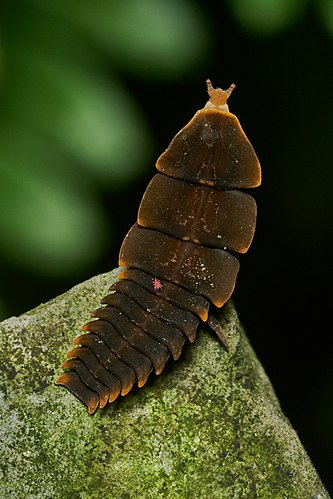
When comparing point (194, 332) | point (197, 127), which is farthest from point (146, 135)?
point (194, 332)

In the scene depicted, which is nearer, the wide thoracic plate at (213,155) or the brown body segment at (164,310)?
the brown body segment at (164,310)

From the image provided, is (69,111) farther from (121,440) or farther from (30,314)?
(121,440)

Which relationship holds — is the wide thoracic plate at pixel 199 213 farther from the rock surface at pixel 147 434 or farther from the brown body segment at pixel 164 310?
the rock surface at pixel 147 434

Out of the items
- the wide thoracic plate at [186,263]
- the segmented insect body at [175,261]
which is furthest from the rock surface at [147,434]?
the wide thoracic plate at [186,263]

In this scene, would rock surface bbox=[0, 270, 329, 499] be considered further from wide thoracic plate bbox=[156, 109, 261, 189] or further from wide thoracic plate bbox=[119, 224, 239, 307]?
wide thoracic plate bbox=[156, 109, 261, 189]

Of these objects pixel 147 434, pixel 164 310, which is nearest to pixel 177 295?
pixel 164 310

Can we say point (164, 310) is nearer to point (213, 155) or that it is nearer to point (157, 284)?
point (157, 284)

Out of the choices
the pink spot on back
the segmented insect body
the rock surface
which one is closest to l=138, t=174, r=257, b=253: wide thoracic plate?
the segmented insect body
